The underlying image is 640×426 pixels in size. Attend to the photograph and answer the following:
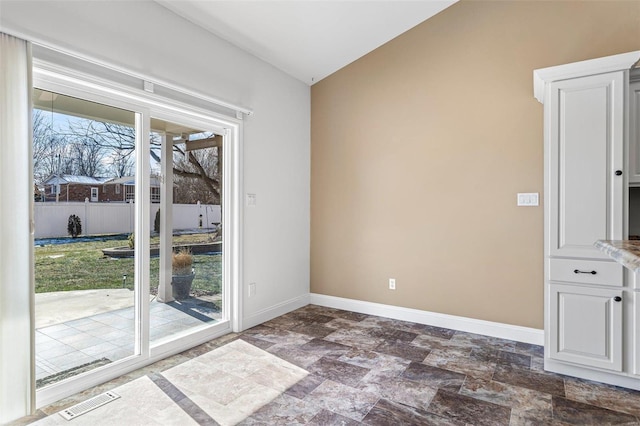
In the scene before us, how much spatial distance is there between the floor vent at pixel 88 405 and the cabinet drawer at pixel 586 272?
122 inches

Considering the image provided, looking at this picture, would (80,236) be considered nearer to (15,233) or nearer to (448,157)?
(15,233)

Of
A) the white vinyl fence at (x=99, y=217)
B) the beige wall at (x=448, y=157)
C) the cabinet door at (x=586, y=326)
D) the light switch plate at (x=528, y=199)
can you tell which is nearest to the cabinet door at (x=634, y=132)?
the beige wall at (x=448, y=157)

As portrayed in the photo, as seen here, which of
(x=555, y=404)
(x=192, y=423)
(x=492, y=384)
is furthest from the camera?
(x=492, y=384)

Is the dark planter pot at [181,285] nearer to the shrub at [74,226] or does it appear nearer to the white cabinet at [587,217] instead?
the shrub at [74,226]

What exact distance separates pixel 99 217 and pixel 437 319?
123 inches

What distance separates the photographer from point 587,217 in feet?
7.96

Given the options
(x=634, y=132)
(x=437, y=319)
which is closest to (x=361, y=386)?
(x=437, y=319)

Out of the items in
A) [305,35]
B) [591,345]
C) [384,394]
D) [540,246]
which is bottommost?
[384,394]

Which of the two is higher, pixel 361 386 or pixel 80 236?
pixel 80 236

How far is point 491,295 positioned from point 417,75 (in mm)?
2307

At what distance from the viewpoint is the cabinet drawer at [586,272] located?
2.35 meters

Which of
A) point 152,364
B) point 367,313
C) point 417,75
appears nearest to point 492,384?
point 367,313

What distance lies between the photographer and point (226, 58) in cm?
322

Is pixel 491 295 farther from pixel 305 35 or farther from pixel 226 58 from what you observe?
pixel 226 58
